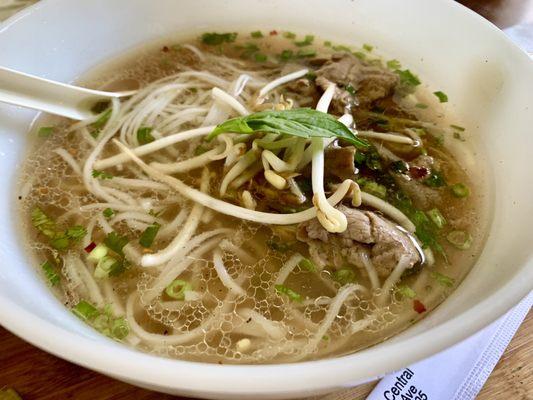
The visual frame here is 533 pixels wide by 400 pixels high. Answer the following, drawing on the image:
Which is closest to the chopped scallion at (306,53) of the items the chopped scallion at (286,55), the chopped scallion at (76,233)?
the chopped scallion at (286,55)

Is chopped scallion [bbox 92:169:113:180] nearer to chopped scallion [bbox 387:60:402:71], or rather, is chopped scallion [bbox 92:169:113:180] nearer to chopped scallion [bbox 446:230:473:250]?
chopped scallion [bbox 446:230:473:250]

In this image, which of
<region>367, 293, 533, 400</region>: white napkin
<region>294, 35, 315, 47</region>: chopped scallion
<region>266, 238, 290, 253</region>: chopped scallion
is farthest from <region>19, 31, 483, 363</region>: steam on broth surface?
<region>294, 35, 315, 47</region>: chopped scallion

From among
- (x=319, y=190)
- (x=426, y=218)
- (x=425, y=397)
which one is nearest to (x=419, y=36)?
(x=426, y=218)

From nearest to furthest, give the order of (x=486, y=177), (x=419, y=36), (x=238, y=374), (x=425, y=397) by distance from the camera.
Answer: (x=238, y=374) → (x=425, y=397) → (x=486, y=177) → (x=419, y=36)

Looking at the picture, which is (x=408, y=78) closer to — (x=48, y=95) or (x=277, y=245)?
(x=277, y=245)

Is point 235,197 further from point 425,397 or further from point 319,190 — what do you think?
point 425,397

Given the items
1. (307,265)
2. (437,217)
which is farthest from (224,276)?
(437,217)

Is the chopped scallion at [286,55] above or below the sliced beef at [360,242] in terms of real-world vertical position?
above

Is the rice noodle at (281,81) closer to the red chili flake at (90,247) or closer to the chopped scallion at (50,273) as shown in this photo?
the red chili flake at (90,247)
